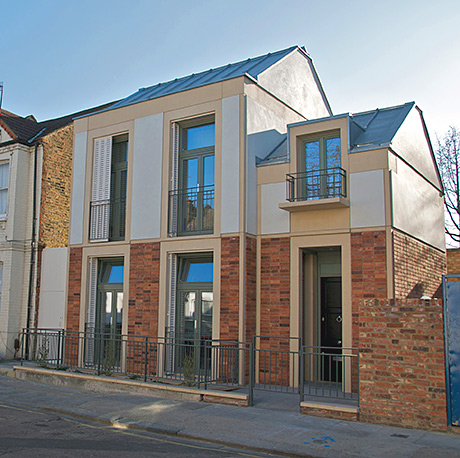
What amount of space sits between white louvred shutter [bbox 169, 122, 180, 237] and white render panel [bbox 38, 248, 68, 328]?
3966 millimetres

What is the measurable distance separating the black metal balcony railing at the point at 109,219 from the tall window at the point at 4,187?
3.84 m

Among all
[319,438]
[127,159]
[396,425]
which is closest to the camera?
[319,438]

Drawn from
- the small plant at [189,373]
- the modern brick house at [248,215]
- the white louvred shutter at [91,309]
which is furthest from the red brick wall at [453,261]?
the white louvred shutter at [91,309]

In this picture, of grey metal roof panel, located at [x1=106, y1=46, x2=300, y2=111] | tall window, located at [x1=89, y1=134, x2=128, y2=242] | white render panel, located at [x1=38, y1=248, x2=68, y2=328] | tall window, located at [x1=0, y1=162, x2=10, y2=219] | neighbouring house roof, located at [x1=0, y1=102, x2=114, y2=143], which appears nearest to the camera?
grey metal roof panel, located at [x1=106, y1=46, x2=300, y2=111]

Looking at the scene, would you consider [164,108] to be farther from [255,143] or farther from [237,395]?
[237,395]

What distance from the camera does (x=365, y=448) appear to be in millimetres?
7176

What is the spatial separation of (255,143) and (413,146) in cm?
399

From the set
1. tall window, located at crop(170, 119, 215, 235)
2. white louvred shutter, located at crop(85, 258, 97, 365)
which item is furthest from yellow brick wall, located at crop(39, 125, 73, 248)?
tall window, located at crop(170, 119, 215, 235)

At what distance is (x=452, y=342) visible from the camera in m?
7.97

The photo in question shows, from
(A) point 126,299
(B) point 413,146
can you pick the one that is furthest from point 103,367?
(B) point 413,146

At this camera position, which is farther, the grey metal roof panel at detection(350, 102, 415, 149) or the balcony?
the grey metal roof panel at detection(350, 102, 415, 149)

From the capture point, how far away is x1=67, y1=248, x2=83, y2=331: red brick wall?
14742mm

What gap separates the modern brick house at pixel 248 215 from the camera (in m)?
→ 11.6

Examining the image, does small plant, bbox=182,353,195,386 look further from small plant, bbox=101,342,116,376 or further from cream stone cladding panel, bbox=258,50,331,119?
cream stone cladding panel, bbox=258,50,331,119
